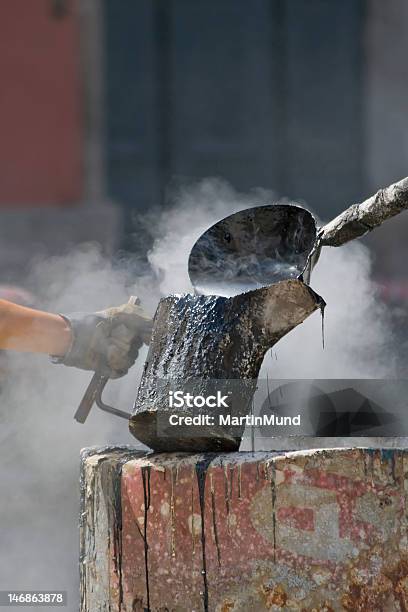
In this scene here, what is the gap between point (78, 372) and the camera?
347cm

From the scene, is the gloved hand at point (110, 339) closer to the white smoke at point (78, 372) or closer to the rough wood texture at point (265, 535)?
the white smoke at point (78, 372)

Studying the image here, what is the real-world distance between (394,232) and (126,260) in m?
4.27

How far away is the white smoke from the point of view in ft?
9.40

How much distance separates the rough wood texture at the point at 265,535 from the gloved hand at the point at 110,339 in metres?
0.79

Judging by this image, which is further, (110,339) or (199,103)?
(199,103)

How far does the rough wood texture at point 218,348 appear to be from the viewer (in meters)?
2.11

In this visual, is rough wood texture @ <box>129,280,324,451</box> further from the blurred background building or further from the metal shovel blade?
the blurred background building

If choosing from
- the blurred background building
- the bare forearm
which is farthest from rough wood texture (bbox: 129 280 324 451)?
the blurred background building

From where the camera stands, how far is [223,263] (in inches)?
91.0

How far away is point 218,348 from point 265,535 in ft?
1.31

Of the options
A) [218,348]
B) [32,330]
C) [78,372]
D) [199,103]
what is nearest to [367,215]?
[218,348]

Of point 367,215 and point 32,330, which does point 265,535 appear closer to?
point 367,215

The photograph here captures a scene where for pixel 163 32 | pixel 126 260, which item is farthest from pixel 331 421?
pixel 163 32

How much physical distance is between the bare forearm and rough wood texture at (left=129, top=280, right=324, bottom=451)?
74 cm
